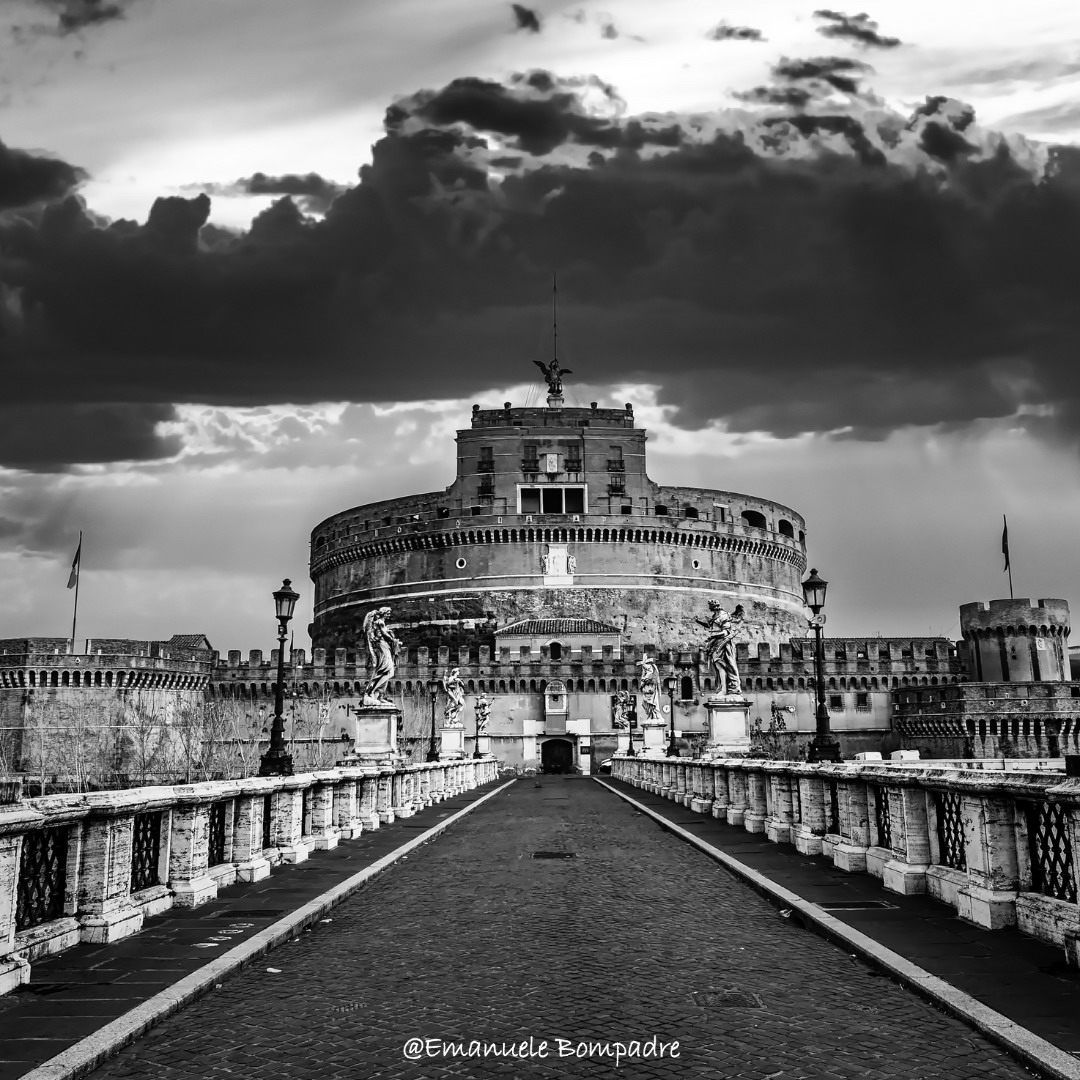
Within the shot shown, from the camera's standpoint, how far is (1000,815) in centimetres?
745

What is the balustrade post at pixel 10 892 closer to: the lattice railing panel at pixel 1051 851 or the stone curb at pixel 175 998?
the stone curb at pixel 175 998

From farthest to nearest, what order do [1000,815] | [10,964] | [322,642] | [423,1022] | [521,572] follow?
[322,642]
[521,572]
[1000,815]
[10,964]
[423,1022]

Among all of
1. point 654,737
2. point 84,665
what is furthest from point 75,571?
point 654,737

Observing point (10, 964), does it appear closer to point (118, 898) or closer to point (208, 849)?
point (118, 898)

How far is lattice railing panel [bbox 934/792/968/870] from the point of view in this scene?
8.65 m

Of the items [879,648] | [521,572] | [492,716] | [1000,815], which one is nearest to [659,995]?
[1000,815]

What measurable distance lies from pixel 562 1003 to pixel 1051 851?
3.39 meters

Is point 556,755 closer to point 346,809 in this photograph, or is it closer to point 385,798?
point 385,798

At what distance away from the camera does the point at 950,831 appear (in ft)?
29.4

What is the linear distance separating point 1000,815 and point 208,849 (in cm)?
650

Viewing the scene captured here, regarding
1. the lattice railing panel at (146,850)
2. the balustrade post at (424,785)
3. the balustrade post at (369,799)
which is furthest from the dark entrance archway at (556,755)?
the lattice railing panel at (146,850)

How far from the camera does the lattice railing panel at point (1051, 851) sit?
22.5 feet

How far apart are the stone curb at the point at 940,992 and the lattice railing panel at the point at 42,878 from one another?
521 centimetres

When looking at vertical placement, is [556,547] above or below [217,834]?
above
